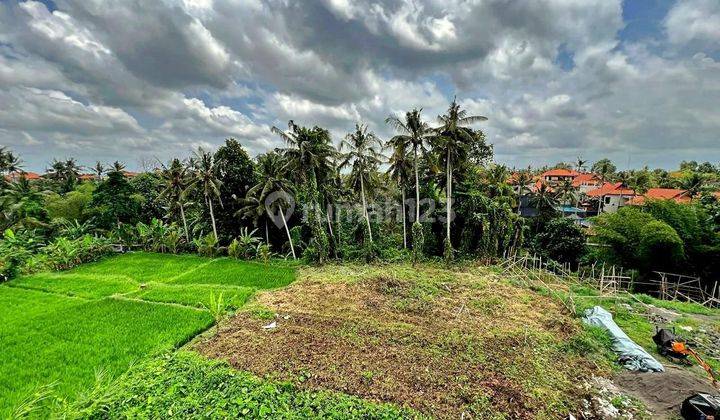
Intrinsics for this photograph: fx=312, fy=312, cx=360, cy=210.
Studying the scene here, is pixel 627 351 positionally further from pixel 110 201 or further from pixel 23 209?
pixel 23 209

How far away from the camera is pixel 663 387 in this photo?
7215mm

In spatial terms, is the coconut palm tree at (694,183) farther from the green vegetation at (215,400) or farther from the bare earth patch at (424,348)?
the green vegetation at (215,400)

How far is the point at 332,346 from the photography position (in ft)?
29.6

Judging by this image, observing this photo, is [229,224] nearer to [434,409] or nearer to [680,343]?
[434,409]

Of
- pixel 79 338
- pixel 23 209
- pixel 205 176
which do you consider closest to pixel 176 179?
pixel 205 176

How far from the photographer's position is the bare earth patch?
22.8 ft

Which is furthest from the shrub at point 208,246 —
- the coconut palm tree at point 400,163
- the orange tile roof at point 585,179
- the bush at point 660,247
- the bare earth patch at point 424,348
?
the orange tile roof at point 585,179

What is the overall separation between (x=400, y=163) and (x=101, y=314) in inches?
679

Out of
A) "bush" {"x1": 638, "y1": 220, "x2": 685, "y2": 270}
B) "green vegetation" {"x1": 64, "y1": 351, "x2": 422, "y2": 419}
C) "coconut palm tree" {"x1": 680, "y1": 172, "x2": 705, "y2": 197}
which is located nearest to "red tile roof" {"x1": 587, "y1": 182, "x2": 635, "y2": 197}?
"coconut palm tree" {"x1": 680, "y1": 172, "x2": 705, "y2": 197}

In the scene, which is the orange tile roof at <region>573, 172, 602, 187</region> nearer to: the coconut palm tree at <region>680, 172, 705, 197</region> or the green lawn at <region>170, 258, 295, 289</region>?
the coconut palm tree at <region>680, 172, 705, 197</region>

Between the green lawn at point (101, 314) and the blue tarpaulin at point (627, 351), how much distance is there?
42.0 ft

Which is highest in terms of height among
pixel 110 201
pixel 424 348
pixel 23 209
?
pixel 110 201

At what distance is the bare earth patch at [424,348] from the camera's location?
6.94m

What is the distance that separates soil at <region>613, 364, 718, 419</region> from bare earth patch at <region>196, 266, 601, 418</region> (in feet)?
2.66
